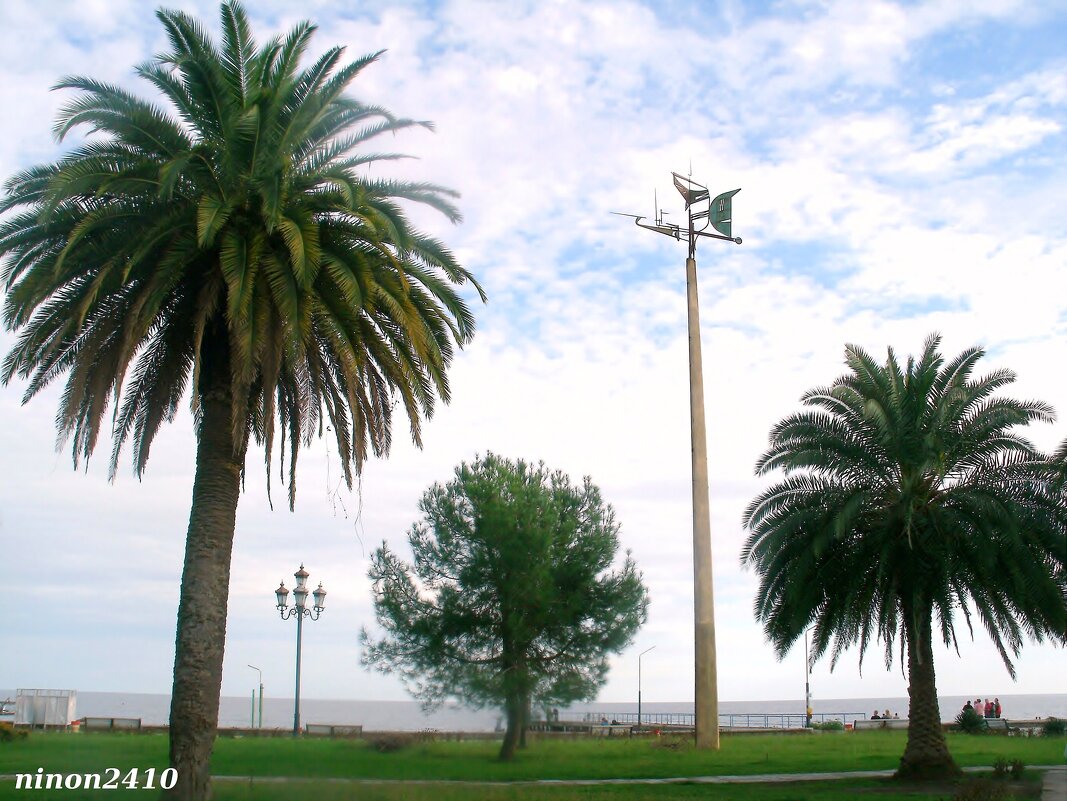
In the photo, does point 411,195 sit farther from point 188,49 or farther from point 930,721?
point 930,721

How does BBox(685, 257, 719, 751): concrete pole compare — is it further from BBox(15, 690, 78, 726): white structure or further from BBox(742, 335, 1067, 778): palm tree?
BBox(15, 690, 78, 726): white structure

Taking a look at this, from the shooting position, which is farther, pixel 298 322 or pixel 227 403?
pixel 227 403

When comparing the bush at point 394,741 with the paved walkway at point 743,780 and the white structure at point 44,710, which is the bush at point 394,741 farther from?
the white structure at point 44,710

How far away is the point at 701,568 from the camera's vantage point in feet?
86.0

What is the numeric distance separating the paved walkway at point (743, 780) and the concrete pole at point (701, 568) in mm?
2928

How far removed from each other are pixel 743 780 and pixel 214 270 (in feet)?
47.3

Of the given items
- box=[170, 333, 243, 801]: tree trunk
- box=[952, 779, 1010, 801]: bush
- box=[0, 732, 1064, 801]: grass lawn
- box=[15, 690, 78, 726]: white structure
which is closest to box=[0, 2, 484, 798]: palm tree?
box=[170, 333, 243, 801]: tree trunk

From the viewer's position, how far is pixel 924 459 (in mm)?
22250

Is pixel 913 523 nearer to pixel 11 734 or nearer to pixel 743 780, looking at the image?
pixel 743 780

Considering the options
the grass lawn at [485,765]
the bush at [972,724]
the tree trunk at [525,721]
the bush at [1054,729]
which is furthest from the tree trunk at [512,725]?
the bush at [1054,729]

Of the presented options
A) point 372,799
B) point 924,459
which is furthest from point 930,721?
point 372,799

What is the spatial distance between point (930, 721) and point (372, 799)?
13287 mm

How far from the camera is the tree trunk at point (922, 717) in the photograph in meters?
22.6

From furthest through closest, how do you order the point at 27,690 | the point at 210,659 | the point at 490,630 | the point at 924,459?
the point at 27,690
the point at 490,630
the point at 924,459
the point at 210,659
